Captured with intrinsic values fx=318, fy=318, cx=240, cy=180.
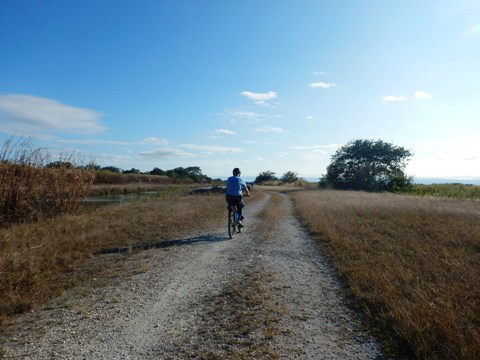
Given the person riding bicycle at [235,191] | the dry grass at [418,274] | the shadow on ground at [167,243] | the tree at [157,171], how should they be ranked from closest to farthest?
the dry grass at [418,274]
the shadow on ground at [167,243]
the person riding bicycle at [235,191]
the tree at [157,171]

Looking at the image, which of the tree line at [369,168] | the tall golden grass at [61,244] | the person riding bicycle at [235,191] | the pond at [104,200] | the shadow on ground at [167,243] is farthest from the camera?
the tree line at [369,168]

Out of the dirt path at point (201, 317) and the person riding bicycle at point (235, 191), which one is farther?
the person riding bicycle at point (235, 191)

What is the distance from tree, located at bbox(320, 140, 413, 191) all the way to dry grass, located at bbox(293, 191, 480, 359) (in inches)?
1688

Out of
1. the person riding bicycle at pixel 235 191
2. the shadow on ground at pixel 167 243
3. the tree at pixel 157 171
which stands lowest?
the shadow on ground at pixel 167 243

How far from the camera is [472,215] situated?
15.4m

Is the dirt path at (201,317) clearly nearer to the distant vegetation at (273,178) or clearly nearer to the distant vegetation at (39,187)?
the distant vegetation at (39,187)

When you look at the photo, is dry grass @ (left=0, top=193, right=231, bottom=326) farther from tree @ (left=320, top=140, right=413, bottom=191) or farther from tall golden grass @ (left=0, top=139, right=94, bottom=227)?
tree @ (left=320, top=140, right=413, bottom=191)

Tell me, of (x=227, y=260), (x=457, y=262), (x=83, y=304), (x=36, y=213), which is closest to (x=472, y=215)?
(x=457, y=262)

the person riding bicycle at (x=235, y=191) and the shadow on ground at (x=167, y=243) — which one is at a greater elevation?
the person riding bicycle at (x=235, y=191)

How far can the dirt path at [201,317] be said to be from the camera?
4285 mm

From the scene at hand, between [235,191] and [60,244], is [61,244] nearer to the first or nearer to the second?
[60,244]

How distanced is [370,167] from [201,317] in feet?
192

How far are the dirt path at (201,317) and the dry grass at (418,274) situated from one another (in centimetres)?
58

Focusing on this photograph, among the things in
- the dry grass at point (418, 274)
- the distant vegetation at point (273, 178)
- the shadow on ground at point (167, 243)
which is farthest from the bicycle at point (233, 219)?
the distant vegetation at point (273, 178)
